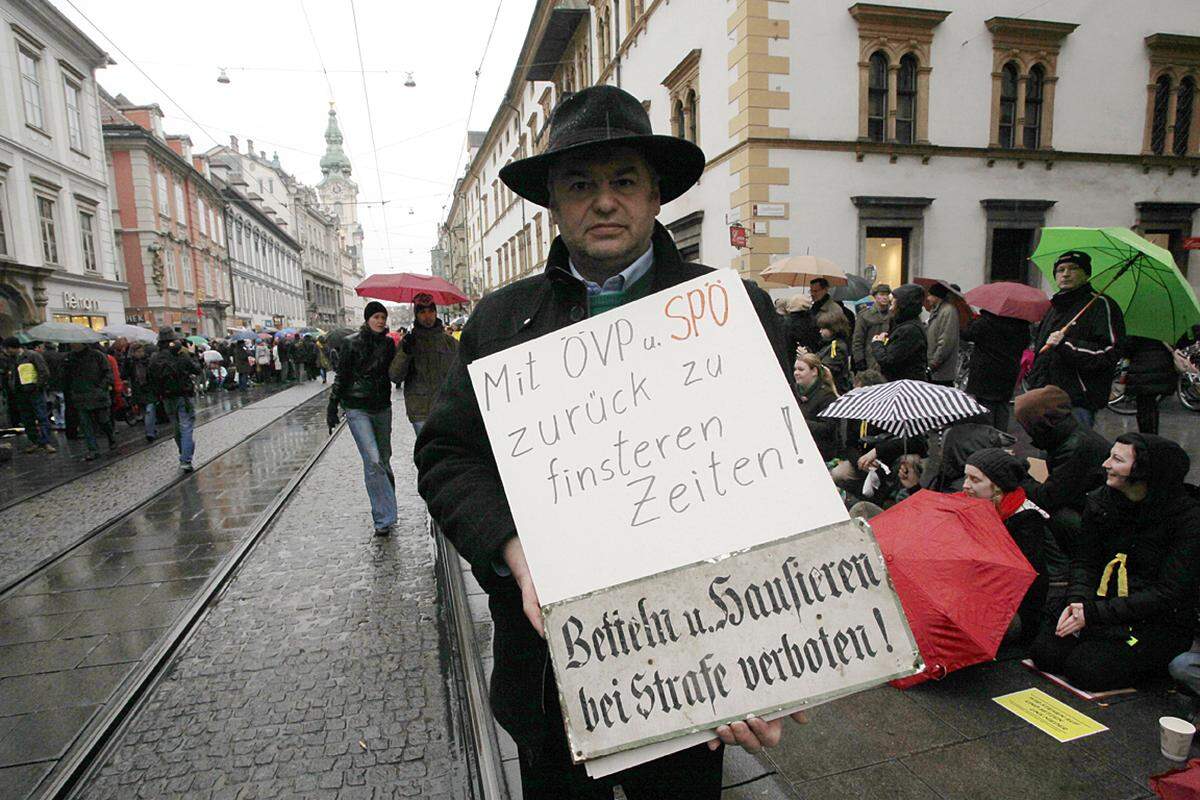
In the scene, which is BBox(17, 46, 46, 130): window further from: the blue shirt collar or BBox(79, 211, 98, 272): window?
the blue shirt collar

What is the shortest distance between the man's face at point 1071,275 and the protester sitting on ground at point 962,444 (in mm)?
1252

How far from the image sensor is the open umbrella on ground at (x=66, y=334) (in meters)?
10.9

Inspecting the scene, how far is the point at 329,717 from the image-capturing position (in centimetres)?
308

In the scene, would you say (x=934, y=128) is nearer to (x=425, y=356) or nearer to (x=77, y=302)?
(x=425, y=356)

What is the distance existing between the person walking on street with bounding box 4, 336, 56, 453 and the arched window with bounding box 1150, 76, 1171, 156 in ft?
75.9

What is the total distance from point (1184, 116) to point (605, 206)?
66.4 feet

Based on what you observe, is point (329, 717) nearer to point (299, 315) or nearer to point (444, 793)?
point (444, 793)

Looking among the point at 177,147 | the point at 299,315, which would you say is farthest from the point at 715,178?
the point at 299,315

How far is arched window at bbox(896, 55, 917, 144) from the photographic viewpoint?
13.4 meters

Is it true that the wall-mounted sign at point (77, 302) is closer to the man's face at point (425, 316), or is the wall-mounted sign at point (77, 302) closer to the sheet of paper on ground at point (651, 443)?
the man's face at point (425, 316)

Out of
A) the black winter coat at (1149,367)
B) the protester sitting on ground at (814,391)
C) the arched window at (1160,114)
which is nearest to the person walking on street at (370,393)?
the protester sitting on ground at (814,391)

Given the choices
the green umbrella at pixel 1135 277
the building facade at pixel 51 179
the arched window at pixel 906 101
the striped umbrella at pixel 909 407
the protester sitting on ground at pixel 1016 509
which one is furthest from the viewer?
the building facade at pixel 51 179

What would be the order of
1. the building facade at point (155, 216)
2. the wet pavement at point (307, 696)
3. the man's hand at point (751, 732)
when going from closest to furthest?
the man's hand at point (751, 732) → the wet pavement at point (307, 696) → the building facade at point (155, 216)

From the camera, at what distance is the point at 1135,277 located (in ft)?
16.7
